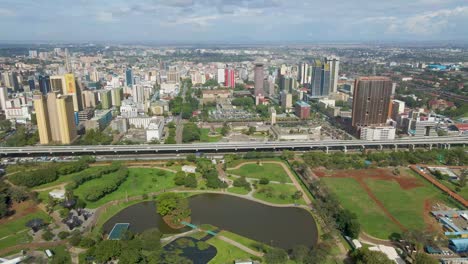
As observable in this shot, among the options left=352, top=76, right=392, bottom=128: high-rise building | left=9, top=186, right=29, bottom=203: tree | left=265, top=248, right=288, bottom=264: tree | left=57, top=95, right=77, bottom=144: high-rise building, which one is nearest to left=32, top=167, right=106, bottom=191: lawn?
left=9, top=186, right=29, bottom=203: tree

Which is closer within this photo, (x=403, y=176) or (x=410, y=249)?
(x=410, y=249)

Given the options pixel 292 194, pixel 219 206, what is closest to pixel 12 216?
pixel 219 206

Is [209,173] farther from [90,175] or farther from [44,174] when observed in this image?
[44,174]

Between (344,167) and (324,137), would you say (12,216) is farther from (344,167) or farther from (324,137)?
(324,137)

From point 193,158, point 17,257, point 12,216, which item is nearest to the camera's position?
point 17,257

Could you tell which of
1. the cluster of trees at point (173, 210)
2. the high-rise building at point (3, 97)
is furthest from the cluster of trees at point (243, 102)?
the cluster of trees at point (173, 210)

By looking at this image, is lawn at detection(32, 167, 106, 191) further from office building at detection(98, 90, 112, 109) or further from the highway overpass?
office building at detection(98, 90, 112, 109)
